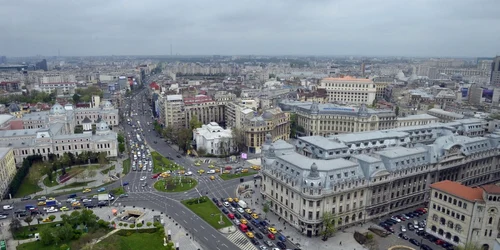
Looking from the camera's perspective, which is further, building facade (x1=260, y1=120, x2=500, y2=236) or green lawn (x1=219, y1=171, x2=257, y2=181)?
green lawn (x1=219, y1=171, x2=257, y2=181)

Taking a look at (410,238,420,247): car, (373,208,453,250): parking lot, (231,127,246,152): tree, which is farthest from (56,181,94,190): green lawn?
(410,238,420,247): car

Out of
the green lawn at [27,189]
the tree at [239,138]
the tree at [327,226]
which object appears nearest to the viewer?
the tree at [327,226]

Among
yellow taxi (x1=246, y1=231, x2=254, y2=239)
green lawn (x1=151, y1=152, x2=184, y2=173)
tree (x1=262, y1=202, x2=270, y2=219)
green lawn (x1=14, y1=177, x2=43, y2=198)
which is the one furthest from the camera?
green lawn (x1=151, y1=152, x2=184, y2=173)

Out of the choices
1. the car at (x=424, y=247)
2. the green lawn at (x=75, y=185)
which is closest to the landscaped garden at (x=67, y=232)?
the green lawn at (x=75, y=185)

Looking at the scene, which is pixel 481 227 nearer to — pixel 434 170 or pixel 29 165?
pixel 434 170

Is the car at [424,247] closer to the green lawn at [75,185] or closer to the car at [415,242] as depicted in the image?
the car at [415,242]

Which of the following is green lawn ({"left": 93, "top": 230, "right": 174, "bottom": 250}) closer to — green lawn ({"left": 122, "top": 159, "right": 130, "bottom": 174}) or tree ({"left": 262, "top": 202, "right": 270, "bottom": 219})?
tree ({"left": 262, "top": 202, "right": 270, "bottom": 219})
